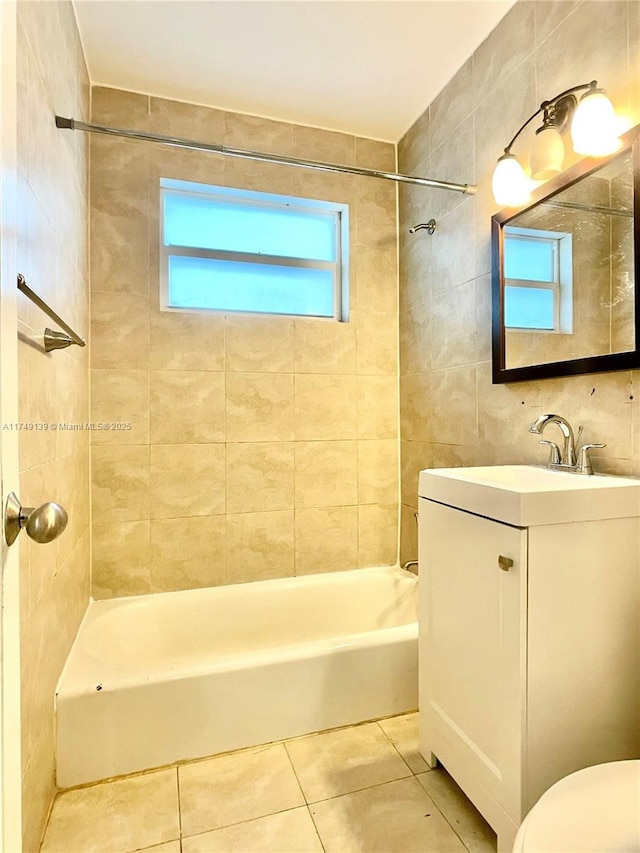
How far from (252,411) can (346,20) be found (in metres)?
1.59

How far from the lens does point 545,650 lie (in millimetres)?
1037

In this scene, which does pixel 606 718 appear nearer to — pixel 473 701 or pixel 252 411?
pixel 473 701

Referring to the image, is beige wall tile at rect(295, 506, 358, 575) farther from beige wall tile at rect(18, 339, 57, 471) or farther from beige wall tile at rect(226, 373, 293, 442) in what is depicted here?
beige wall tile at rect(18, 339, 57, 471)

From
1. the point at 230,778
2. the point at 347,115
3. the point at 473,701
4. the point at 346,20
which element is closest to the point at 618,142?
the point at 346,20

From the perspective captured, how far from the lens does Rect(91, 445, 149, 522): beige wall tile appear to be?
2.04 m

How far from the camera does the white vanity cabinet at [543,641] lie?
1030 mm

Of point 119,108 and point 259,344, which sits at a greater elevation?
point 119,108

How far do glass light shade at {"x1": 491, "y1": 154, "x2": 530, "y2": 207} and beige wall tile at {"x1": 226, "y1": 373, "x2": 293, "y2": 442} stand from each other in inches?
47.0

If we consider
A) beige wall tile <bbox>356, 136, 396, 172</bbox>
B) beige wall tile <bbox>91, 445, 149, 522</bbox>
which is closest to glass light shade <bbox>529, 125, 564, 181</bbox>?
beige wall tile <bbox>356, 136, 396, 172</bbox>

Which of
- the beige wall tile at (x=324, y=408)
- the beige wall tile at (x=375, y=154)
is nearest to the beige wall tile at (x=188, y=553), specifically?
the beige wall tile at (x=324, y=408)

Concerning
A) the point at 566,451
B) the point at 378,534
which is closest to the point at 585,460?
the point at 566,451

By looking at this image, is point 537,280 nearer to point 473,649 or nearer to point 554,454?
point 554,454

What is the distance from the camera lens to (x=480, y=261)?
71.6 inches

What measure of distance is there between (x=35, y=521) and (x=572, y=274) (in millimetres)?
1548
